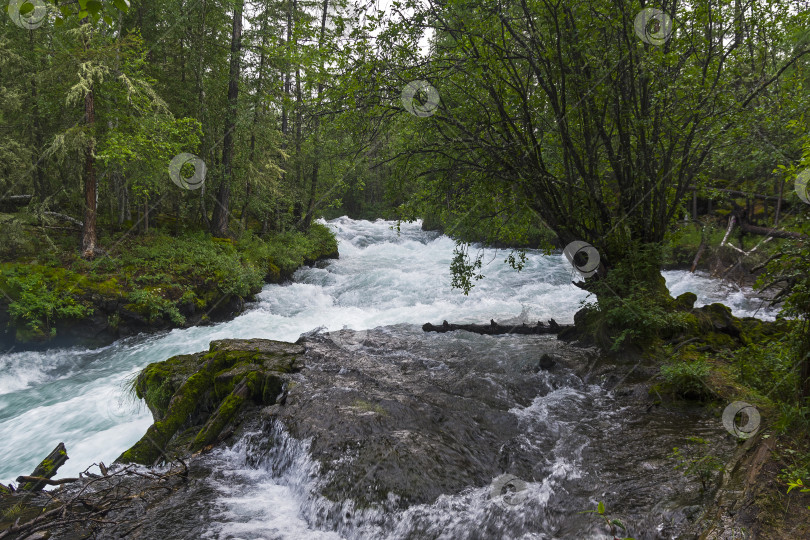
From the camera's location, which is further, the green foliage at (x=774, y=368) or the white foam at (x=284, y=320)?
the white foam at (x=284, y=320)

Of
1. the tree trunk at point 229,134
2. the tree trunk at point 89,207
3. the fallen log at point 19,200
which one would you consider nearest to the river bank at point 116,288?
the tree trunk at point 89,207

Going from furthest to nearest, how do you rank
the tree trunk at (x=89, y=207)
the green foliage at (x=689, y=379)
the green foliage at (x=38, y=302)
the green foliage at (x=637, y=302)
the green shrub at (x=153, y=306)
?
the tree trunk at (x=89, y=207) → the green shrub at (x=153, y=306) → the green foliage at (x=38, y=302) → the green foliage at (x=637, y=302) → the green foliage at (x=689, y=379)

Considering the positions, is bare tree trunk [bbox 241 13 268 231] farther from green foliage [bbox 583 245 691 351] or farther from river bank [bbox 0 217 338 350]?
green foliage [bbox 583 245 691 351]

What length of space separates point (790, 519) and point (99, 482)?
6.55m

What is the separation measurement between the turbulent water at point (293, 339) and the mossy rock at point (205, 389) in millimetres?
683

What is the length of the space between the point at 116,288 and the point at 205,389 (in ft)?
23.3

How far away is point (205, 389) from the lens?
6.32 metres

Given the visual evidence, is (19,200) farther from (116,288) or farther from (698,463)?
(698,463)

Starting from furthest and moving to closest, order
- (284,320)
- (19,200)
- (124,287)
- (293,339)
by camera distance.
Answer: (19,200)
(284,320)
(124,287)
(293,339)

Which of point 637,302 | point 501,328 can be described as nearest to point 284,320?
point 501,328

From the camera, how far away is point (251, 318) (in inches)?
493

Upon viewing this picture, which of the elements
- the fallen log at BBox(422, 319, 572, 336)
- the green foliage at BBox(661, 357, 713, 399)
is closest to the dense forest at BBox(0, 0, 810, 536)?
the green foliage at BBox(661, 357, 713, 399)

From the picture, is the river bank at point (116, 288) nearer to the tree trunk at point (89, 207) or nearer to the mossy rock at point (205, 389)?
the tree trunk at point (89, 207)

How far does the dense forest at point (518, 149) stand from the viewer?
18.6 feet
